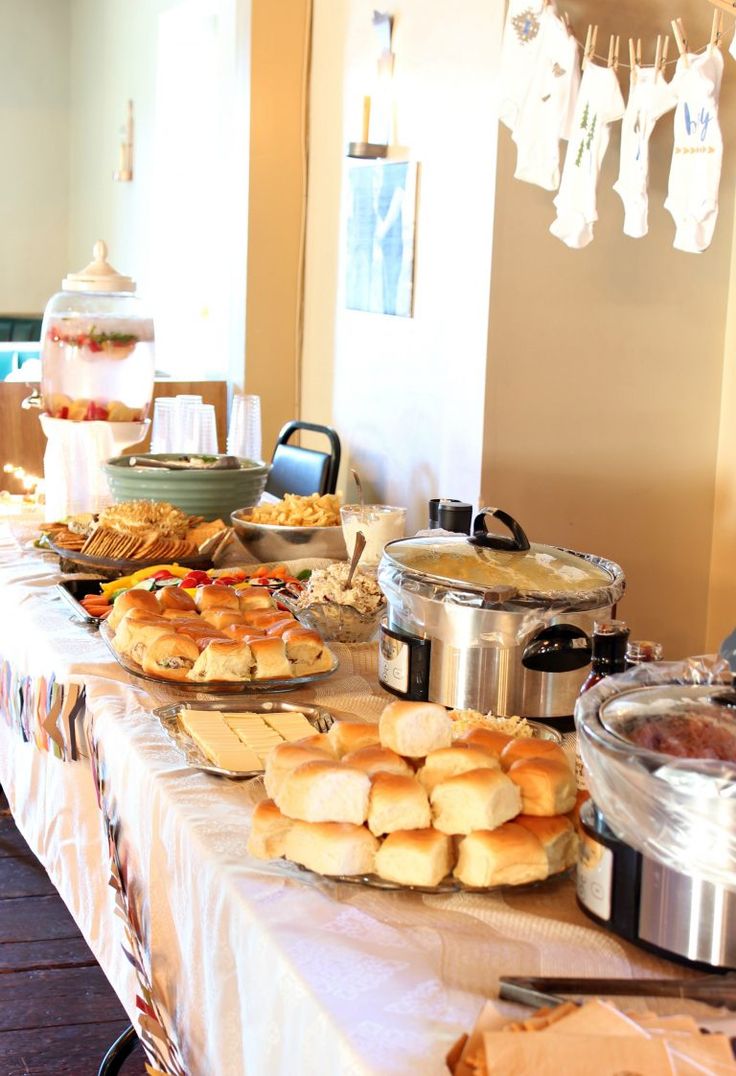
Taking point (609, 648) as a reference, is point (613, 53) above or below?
above

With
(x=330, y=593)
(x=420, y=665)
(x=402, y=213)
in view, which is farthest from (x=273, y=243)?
(x=420, y=665)

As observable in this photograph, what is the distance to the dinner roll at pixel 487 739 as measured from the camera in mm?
1117

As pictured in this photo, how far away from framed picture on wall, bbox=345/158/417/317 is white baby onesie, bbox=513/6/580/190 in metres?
0.70

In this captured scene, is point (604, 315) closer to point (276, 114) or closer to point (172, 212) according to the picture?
point (276, 114)

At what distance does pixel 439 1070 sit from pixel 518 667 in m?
0.59

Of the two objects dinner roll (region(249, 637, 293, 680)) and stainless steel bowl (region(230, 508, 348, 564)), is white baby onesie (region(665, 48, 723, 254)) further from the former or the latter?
dinner roll (region(249, 637, 293, 680))

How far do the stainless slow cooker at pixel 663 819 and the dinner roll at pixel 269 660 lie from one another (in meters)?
0.54

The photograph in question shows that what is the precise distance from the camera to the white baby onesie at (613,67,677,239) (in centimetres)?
251

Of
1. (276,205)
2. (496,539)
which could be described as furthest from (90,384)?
(276,205)

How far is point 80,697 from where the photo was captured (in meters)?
1.53

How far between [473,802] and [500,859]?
0.05 meters

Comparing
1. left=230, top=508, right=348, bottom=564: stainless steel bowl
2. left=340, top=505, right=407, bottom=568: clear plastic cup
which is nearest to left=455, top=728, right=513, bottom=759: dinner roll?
left=340, top=505, right=407, bottom=568: clear plastic cup

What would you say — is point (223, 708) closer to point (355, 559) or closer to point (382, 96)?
point (355, 559)

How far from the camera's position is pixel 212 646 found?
4.75 feet
